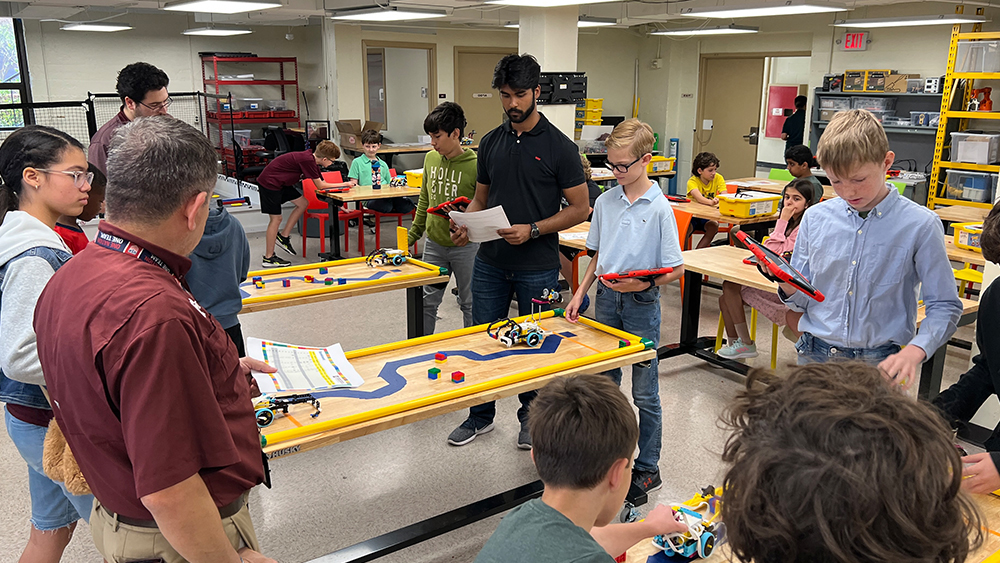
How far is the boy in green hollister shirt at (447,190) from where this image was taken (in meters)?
3.92

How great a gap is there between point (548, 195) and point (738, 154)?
9192 mm

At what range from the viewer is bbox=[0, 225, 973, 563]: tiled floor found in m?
2.78

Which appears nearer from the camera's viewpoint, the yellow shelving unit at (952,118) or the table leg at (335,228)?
the table leg at (335,228)

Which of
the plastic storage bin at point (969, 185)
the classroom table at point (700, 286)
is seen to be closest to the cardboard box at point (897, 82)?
the plastic storage bin at point (969, 185)

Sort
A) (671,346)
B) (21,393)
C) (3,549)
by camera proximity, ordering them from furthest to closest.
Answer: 1. (671,346)
2. (3,549)
3. (21,393)

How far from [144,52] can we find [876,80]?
9.82m

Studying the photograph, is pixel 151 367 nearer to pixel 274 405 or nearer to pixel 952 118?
pixel 274 405

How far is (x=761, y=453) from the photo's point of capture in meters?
0.80

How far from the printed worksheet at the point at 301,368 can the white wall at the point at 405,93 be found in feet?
30.3

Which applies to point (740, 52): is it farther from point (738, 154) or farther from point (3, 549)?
point (3, 549)

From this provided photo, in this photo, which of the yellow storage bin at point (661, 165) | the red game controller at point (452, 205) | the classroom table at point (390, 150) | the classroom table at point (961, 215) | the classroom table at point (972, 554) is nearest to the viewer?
the classroom table at point (972, 554)

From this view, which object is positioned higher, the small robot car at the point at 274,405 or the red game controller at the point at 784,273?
the red game controller at the point at 784,273

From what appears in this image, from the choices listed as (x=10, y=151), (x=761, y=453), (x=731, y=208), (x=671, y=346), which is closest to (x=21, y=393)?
(x=10, y=151)

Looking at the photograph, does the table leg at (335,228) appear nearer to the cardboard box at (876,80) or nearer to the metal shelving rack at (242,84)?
the metal shelving rack at (242,84)
